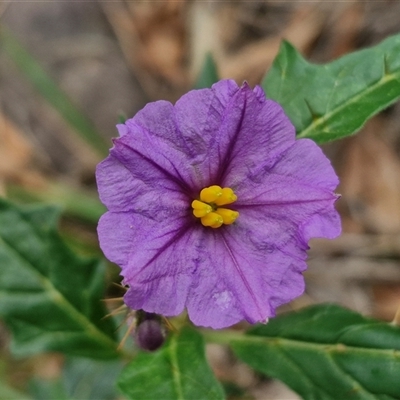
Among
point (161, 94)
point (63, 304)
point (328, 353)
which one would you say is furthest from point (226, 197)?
point (161, 94)

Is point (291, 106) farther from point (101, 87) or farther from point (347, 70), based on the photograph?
point (101, 87)

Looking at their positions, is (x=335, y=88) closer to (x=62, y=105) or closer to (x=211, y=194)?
(x=211, y=194)

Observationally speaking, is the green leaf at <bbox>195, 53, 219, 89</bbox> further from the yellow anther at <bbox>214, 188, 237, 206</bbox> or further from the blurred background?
the blurred background

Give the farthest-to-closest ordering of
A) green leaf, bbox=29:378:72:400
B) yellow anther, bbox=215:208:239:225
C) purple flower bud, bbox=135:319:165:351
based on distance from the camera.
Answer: green leaf, bbox=29:378:72:400, purple flower bud, bbox=135:319:165:351, yellow anther, bbox=215:208:239:225

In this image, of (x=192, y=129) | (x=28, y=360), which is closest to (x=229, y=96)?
(x=192, y=129)

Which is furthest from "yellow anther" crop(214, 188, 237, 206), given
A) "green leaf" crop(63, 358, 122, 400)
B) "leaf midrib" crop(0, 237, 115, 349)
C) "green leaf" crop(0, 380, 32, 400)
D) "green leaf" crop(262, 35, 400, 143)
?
"green leaf" crop(0, 380, 32, 400)

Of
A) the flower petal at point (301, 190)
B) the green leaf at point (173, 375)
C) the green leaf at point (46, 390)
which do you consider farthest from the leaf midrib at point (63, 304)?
the green leaf at point (46, 390)

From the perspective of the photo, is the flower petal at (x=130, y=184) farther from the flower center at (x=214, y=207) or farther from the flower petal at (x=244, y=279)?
the flower petal at (x=244, y=279)
